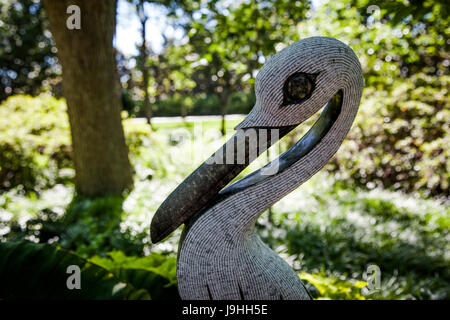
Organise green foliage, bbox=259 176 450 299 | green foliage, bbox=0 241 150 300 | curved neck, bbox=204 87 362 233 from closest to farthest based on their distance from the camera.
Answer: curved neck, bbox=204 87 362 233 < green foliage, bbox=0 241 150 300 < green foliage, bbox=259 176 450 299

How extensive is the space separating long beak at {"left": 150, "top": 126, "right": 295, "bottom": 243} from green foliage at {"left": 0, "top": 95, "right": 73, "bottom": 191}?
5140mm

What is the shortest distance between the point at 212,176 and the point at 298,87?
485 millimetres

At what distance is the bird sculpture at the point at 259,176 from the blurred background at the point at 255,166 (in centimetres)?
58

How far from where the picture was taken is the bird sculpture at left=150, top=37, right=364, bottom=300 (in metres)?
1.40

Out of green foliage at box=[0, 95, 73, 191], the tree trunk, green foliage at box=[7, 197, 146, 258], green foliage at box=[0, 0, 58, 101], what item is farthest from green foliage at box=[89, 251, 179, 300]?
green foliage at box=[0, 0, 58, 101]

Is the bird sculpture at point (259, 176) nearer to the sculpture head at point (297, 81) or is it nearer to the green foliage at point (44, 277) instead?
the sculpture head at point (297, 81)

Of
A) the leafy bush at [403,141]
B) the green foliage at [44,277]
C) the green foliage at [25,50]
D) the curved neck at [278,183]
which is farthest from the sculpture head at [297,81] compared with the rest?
the green foliage at [25,50]

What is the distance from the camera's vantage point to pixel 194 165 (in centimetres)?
684

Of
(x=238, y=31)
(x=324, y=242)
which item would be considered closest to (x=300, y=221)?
(x=324, y=242)

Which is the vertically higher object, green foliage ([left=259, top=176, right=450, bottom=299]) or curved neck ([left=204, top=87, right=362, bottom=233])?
curved neck ([left=204, top=87, right=362, bottom=233])

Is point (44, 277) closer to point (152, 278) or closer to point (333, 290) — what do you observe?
point (152, 278)

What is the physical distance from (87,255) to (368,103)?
5.67 metres

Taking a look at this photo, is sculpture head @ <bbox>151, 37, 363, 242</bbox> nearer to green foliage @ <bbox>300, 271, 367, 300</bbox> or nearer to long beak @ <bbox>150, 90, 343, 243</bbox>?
long beak @ <bbox>150, 90, 343, 243</bbox>

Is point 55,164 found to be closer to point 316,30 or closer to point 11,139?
point 11,139
